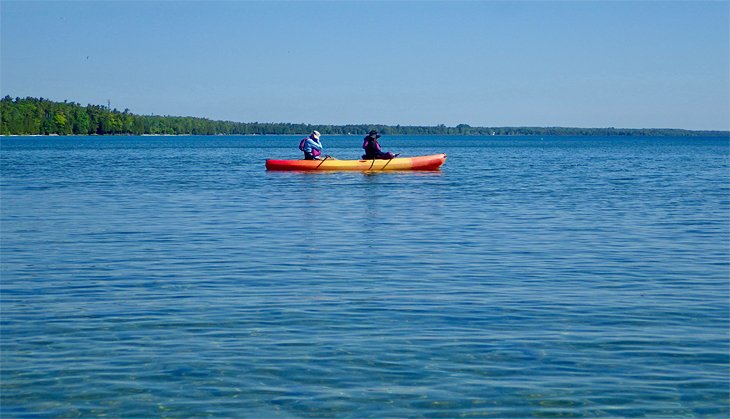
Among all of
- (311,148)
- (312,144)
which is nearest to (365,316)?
(312,144)

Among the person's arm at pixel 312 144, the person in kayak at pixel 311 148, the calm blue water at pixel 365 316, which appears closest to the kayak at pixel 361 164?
the person in kayak at pixel 311 148

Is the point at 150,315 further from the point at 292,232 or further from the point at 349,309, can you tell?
the point at 292,232

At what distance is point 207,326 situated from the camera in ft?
32.2

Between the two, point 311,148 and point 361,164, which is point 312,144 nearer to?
point 311,148

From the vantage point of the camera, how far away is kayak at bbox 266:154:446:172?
38.9 m

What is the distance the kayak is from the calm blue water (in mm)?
16988

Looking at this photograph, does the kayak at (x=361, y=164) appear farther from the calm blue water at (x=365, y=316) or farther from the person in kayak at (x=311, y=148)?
Answer: the calm blue water at (x=365, y=316)

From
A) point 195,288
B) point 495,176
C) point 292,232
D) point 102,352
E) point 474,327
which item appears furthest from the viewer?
point 495,176

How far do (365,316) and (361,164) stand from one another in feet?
94.4

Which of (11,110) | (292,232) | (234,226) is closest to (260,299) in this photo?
(292,232)

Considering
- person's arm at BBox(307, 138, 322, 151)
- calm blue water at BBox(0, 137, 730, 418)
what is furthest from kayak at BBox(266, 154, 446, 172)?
calm blue water at BBox(0, 137, 730, 418)

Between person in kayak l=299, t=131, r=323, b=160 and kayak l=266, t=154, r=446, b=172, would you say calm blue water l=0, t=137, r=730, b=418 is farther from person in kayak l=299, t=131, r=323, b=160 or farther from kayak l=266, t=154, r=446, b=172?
person in kayak l=299, t=131, r=323, b=160

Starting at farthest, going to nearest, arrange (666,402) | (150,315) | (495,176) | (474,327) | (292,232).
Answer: (495,176)
(292,232)
(150,315)
(474,327)
(666,402)

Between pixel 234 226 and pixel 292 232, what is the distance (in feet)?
5.49
